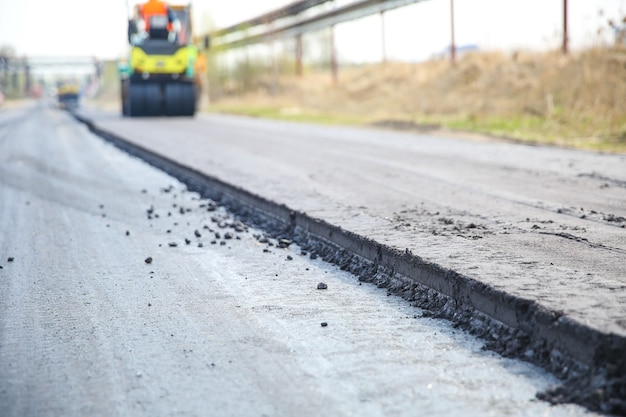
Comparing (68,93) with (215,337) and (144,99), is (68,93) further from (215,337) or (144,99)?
(215,337)

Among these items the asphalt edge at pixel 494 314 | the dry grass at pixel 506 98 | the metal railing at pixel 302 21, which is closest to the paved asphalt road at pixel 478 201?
the asphalt edge at pixel 494 314

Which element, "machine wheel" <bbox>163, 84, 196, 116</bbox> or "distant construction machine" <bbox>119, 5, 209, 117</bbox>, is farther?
"machine wheel" <bbox>163, 84, 196, 116</bbox>

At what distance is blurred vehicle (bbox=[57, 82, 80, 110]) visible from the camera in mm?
64312

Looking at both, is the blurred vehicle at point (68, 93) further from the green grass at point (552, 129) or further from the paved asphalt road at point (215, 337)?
the paved asphalt road at point (215, 337)

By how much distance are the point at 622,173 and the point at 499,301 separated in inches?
240

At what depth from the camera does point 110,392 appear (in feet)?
10.0

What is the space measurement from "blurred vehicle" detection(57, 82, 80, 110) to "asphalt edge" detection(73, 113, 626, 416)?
6128 centimetres

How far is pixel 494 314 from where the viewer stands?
386cm

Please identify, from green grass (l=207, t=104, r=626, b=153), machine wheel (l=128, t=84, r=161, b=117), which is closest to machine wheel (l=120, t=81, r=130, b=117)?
machine wheel (l=128, t=84, r=161, b=117)

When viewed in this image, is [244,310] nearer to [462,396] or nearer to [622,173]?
[462,396]

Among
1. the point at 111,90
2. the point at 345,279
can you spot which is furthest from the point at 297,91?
the point at 111,90

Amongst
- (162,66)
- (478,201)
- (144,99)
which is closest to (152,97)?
(144,99)

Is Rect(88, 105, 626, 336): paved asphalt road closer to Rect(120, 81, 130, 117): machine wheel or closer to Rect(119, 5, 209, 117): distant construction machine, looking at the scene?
Rect(119, 5, 209, 117): distant construction machine

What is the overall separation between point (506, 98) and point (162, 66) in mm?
11631
